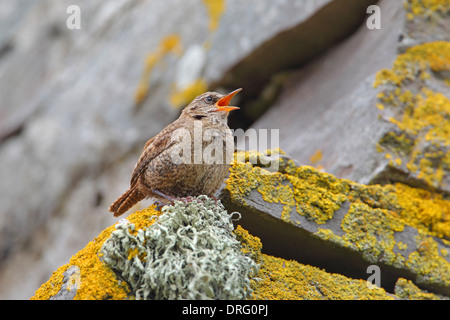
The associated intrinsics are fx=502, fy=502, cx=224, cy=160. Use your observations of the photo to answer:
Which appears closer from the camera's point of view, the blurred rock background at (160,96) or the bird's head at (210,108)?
the bird's head at (210,108)

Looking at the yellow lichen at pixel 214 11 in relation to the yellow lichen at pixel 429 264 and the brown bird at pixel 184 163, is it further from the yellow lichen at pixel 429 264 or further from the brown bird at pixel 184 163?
the yellow lichen at pixel 429 264

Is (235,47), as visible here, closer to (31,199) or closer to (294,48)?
(294,48)

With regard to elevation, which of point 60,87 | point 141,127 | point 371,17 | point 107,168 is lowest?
point 107,168

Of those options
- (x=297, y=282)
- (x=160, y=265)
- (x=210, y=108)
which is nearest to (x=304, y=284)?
(x=297, y=282)

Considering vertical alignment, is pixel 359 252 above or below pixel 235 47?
below

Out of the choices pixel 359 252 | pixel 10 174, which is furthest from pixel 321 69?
pixel 10 174

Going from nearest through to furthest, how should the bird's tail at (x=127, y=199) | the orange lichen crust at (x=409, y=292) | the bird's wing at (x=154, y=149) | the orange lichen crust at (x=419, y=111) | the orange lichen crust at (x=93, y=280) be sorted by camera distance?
the orange lichen crust at (x=93, y=280) < the orange lichen crust at (x=409, y=292) < the bird's wing at (x=154, y=149) < the bird's tail at (x=127, y=199) < the orange lichen crust at (x=419, y=111)

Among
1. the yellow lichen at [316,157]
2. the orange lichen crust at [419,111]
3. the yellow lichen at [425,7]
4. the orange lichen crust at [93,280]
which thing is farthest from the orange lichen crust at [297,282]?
the yellow lichen at [425,7]
